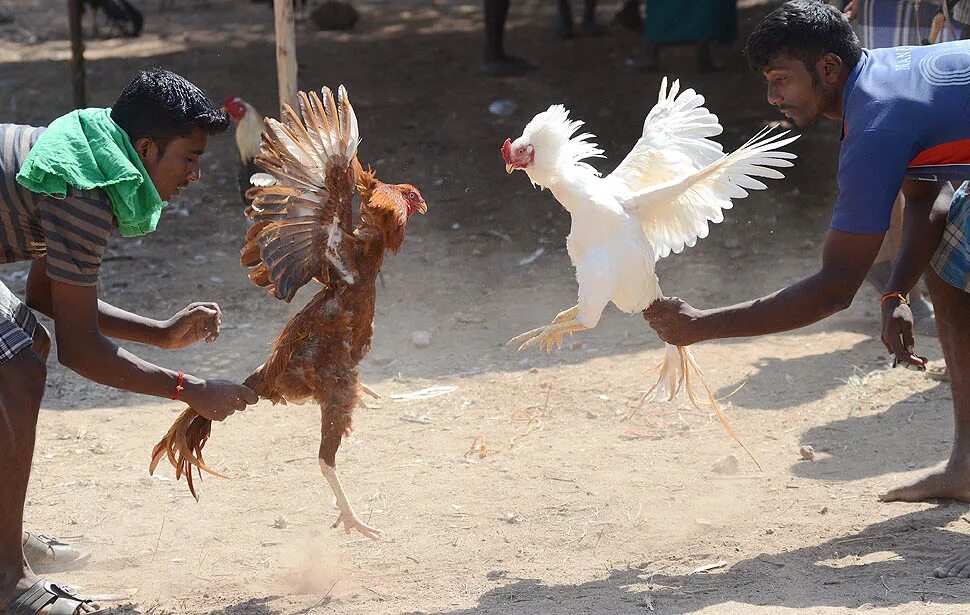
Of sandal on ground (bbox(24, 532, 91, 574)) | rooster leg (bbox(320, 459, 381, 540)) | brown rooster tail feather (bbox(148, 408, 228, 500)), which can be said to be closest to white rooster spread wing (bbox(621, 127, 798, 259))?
rooster leg (bbox(320, 459, 381, 540))

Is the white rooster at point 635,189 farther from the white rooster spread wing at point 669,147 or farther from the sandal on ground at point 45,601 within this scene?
the sandal on ground at point 45,601

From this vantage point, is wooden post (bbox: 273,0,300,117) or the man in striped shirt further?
wooden post (bbox: 273,0,300,117)

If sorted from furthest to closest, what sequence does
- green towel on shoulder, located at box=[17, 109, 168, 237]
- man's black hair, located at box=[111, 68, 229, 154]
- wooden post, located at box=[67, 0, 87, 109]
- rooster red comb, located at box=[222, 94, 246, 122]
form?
wooden post, located at box=[67, 0, 87, 109] → rooster red comb, located at box=[222, 94, 246, 122] → man's black hair, located at box=[111, 68, 229, 154] → green towel on shoulder, located at box=[17, 109, 168, 237]

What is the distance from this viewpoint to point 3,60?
13.1 meters

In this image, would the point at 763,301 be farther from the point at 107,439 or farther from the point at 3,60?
the point at 3,60

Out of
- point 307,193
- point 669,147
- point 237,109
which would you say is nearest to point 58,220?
point 307,193

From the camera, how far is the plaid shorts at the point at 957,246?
12.9ft

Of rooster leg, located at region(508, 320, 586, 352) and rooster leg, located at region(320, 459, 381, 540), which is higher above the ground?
rooster leg, located at region(508, 320, 586, 352)

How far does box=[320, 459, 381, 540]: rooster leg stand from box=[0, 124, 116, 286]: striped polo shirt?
1.23 m

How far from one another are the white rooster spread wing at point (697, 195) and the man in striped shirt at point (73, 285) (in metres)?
1.61

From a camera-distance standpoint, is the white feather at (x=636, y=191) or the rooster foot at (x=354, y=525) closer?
the white feather at (x=636, y=191)

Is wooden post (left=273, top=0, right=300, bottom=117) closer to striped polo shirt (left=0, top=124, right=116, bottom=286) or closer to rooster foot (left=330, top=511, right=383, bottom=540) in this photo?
striped polo shirt (left=0, top=124, right=116, bottom=286)

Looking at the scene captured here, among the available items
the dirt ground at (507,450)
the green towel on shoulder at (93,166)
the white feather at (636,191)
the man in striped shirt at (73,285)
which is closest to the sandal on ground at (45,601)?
the man in striped shirt at (73,285)

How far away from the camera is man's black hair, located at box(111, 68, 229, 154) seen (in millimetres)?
3342
